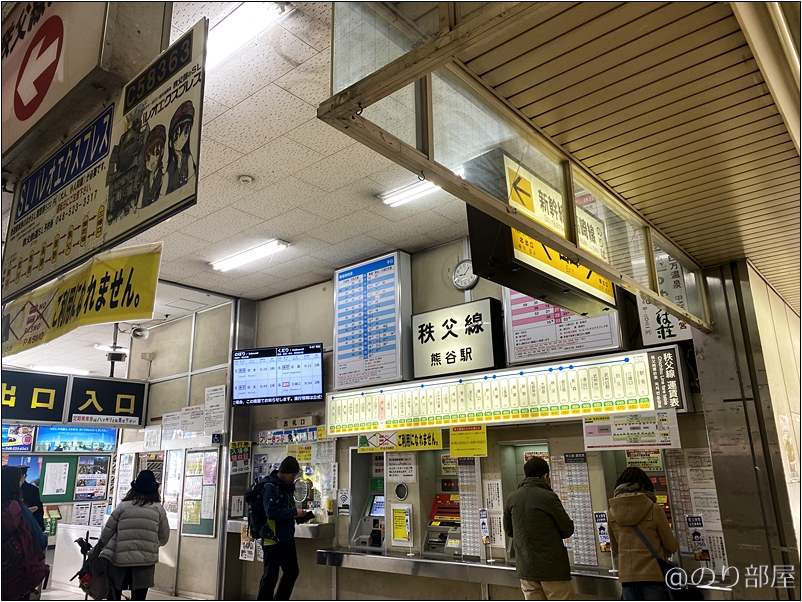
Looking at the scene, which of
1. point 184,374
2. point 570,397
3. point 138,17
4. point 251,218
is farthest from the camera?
point 184,374

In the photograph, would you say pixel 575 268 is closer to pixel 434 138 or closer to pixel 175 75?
pixel 434 138

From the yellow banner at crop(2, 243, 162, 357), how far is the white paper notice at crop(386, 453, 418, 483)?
11.7 feet

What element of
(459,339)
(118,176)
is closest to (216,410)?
(459,339)

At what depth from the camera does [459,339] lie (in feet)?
17.7

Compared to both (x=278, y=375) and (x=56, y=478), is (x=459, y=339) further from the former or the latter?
(x=56, y=478)

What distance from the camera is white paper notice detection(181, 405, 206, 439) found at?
7.40 metres

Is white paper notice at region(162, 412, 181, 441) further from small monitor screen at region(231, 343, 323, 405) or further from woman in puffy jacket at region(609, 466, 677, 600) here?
woman in puffy jacket at region(609, 466, 677, 600)

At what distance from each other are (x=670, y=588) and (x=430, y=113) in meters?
3.32

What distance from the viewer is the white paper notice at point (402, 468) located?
18.3 ft

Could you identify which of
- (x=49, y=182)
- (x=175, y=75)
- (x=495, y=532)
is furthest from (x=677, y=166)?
(x=495, y=532)

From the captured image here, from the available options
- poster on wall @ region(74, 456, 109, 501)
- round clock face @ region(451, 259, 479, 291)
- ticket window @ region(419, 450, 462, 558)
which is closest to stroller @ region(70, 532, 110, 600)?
ticket window @ region(419, 450, 462, 558)

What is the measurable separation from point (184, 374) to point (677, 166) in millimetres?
7052

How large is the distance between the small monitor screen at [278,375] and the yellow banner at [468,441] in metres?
1.73

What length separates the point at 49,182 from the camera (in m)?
2.48
